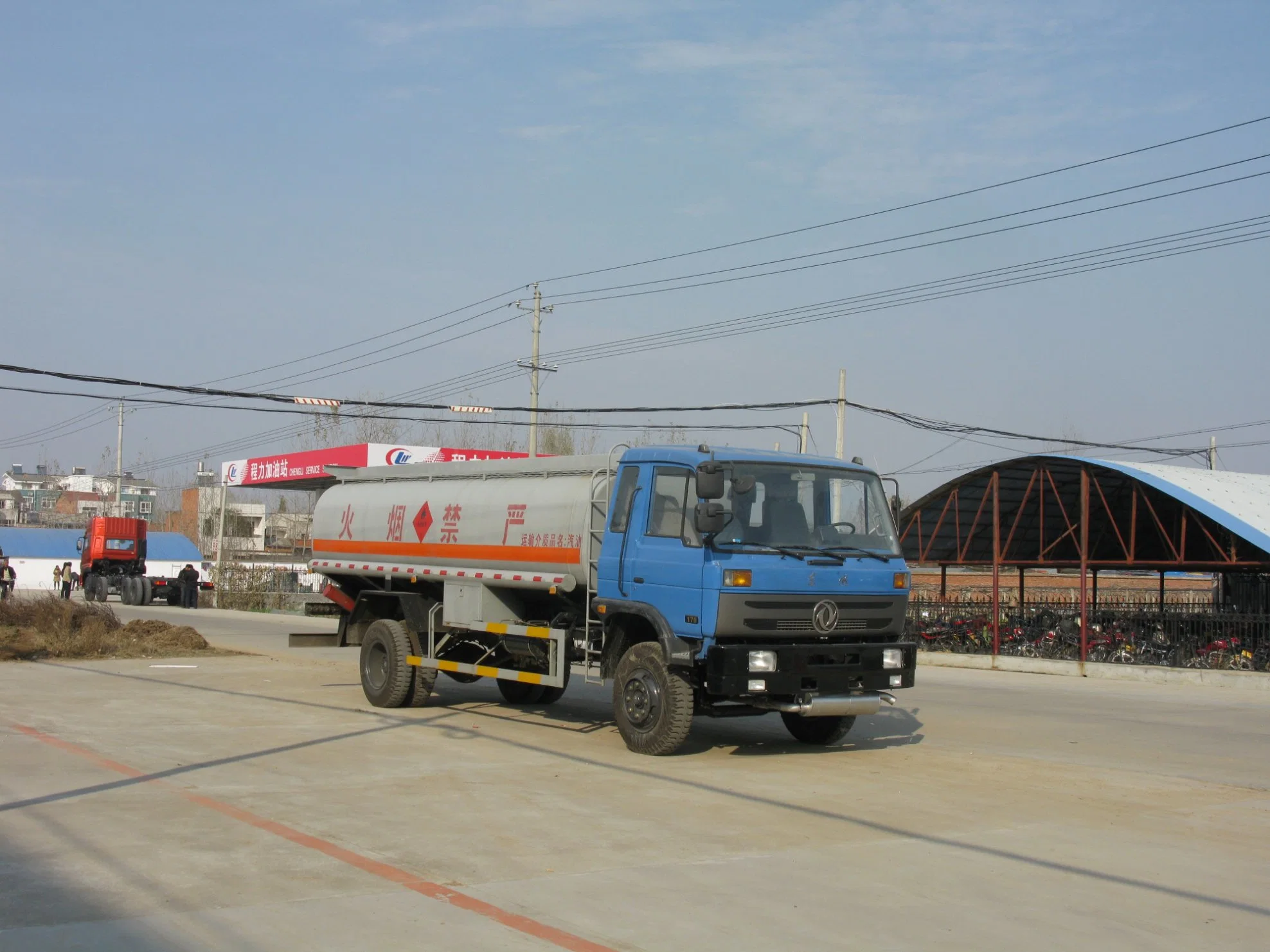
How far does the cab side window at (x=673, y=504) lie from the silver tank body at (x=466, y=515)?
96cm

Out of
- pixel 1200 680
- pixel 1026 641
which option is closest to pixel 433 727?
pixel 1200 680

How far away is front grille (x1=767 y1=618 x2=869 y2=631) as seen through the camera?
10.8 meters

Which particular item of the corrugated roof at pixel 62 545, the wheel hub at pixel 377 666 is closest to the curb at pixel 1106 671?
the wheel hub at pixel 377 666

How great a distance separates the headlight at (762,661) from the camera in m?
10.7

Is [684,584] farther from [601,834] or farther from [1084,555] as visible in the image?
[1084,555]

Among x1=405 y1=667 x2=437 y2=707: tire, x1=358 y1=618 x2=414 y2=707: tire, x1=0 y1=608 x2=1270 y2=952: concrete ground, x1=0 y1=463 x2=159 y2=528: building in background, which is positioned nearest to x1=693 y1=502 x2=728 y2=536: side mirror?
x1=0 y1=608 x2=1270 y2=952: concrete ground

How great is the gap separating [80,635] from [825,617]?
17582 mm

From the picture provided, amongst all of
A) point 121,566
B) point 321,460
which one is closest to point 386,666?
point 321,460

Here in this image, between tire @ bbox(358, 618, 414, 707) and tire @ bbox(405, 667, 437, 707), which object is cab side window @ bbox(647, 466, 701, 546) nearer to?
tire @ bbox(405, 667, 437, 707)

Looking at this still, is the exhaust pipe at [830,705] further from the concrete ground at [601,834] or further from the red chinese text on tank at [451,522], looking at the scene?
the red chinese text on tank at [451,522]

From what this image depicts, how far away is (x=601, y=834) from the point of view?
804 cm

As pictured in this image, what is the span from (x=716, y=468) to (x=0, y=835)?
234 inches

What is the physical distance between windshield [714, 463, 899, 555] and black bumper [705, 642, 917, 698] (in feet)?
3.03

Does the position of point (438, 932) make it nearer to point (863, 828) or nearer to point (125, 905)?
point (125, 905)
